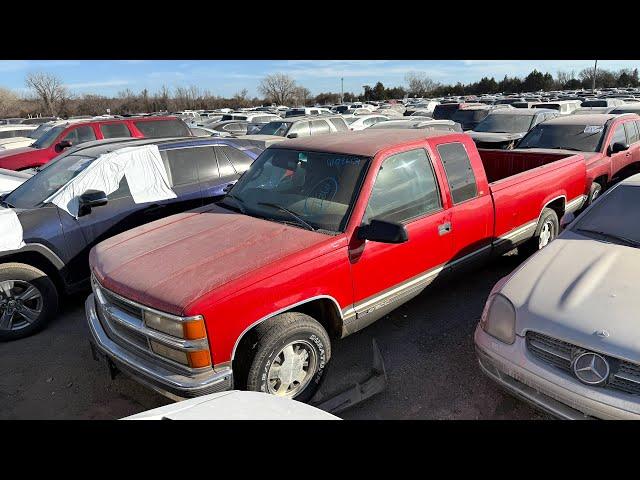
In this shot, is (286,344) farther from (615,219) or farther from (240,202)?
(615,219)

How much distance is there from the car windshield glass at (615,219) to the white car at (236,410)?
9.26ft

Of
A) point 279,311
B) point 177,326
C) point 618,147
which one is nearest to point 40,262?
point 177,326

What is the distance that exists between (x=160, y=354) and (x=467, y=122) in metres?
18.0

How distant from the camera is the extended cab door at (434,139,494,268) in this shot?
3.87 metres

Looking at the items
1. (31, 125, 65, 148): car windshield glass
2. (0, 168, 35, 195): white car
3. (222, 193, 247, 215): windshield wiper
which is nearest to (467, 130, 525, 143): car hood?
(222, 193, 247, 215): windshield wiper

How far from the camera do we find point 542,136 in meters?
7.52

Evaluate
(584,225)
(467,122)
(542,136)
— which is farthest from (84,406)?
(467,122)

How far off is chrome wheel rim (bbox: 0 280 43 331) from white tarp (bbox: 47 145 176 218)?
2.81 feet

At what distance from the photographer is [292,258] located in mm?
2783

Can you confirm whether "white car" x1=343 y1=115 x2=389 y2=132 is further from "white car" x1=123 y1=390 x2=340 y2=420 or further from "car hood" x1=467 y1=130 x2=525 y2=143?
"white car" x1=123 y1=390 x2=340 y2=420

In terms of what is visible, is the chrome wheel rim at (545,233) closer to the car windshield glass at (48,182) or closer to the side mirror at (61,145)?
the car windshield glass at (48,182)

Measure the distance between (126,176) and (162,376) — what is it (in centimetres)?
313

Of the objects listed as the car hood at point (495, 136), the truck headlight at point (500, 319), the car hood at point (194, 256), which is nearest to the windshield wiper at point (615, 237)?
the truck headlight at point (500, 319)
